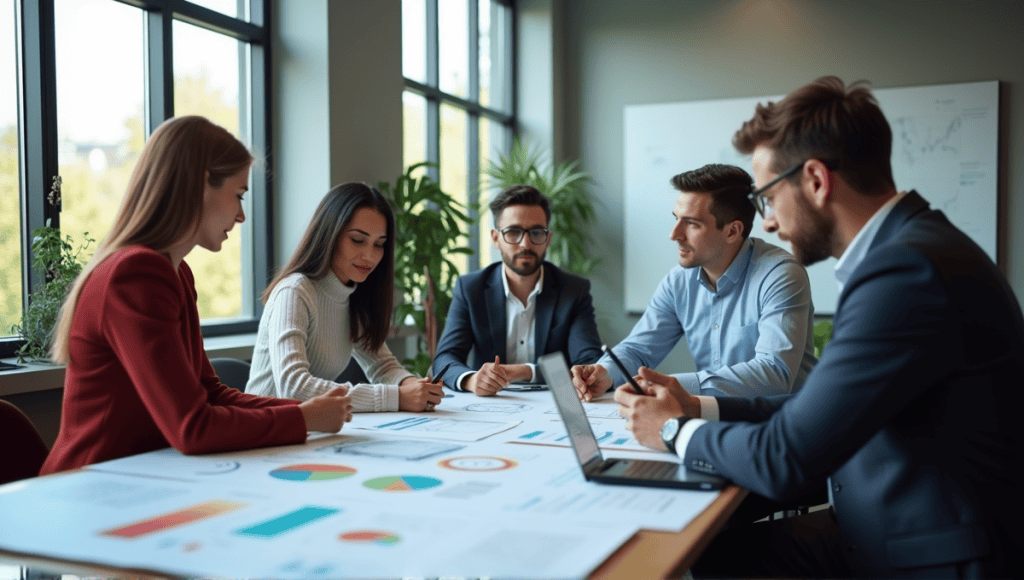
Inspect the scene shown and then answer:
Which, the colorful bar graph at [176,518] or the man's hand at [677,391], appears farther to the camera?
the man's hand at [677,391]

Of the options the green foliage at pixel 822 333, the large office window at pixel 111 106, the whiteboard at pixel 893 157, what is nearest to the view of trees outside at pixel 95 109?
the large office window at pixel 111 106

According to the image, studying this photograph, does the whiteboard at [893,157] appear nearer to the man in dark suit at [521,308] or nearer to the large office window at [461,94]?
the large office window at [461,94]

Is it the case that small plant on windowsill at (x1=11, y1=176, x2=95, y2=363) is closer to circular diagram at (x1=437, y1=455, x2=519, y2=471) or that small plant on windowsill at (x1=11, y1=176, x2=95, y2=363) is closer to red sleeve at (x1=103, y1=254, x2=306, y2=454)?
red sleeve at (x1=103, y1=254, x2=306, y2=454)

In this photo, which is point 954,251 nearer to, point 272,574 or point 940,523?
point 940,523

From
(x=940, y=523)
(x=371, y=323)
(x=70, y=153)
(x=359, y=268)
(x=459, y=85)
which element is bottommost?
(x=940, y=523)

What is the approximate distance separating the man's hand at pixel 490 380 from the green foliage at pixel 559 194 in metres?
3.27

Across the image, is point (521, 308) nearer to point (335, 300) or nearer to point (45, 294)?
point (335, 300)

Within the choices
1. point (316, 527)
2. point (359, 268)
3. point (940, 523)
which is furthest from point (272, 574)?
point (359, 268)

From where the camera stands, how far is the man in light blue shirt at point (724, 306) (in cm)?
239

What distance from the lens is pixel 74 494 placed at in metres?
1.30

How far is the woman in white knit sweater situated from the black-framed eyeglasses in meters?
0.78

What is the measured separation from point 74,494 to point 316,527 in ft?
1.52

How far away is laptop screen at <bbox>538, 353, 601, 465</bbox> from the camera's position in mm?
1445

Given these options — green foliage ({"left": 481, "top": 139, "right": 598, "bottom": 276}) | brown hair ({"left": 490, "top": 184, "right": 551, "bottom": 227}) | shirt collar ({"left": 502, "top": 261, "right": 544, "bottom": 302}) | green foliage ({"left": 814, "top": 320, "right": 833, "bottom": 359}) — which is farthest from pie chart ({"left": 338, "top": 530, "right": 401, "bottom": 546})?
green foliage ({"left": 481, "top": 139, "right": 598, "bottom": 276})
